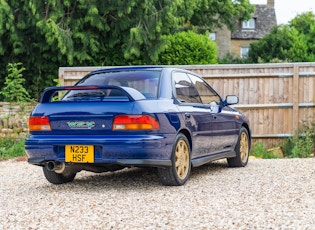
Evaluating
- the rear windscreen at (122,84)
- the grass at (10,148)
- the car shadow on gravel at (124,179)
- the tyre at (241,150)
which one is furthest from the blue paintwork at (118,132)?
the grass at (10,148)

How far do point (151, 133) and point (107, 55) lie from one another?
1205 cm

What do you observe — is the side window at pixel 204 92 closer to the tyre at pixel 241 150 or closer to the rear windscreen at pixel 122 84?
the tyre at pixel 241 150

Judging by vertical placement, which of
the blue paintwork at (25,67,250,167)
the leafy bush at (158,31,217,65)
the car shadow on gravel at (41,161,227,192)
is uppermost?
the leafy bush at (158,31,217,65)

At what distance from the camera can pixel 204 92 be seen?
356 inches

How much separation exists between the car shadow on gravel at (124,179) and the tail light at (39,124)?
0.87m

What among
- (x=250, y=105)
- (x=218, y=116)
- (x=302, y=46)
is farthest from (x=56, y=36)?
(x=302, y=46)

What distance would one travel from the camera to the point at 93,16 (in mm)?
17531

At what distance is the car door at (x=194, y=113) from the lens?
7.96 m

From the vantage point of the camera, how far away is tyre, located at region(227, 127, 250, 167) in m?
9.91

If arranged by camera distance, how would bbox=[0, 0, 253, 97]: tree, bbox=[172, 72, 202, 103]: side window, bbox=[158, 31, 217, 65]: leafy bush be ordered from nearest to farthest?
bbox=[172, 72, 202, 103]: side window < bbox=[0, 0, 253, 97]: tree < bbox=[158, 31, 217, 65]: leafy bush

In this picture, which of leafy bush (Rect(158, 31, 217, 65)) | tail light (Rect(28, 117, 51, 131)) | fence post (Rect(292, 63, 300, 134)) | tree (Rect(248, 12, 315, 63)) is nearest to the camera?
tail light (Rect(28, 117, 51, 131))

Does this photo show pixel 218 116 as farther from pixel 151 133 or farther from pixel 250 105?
pixel 250 105

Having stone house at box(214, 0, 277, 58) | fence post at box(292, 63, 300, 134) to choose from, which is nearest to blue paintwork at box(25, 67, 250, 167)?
fence post at box(292, 63, 300, 134)

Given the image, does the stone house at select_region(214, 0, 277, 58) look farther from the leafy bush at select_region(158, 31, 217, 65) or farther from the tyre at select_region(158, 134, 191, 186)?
the tyre at select_region(158, 134, 191, 186)
